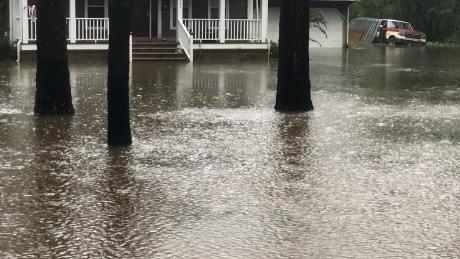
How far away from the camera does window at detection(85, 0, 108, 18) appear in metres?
32.5

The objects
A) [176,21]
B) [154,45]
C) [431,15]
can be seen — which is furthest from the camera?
[431,15]

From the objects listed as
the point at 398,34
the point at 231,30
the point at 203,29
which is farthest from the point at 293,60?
the point at 398,34

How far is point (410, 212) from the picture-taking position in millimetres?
7762

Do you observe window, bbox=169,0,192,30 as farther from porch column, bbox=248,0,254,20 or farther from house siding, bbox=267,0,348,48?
house siding, bbox=267,0,348,48

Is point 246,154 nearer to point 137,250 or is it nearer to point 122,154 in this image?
point 122,154

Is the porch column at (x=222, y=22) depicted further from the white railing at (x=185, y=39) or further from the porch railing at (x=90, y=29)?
the porch railing at (x=90, y=29)

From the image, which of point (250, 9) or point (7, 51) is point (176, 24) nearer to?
point (250, 9)

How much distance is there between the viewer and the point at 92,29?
3044cm

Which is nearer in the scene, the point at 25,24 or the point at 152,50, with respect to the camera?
the point at 25,24

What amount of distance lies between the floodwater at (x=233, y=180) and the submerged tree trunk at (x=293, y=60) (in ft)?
1.63

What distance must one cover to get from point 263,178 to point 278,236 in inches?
91.8

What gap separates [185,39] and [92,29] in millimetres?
3764

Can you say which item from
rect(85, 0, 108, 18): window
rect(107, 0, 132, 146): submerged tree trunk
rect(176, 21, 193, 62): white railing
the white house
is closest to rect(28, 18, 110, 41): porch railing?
the white house

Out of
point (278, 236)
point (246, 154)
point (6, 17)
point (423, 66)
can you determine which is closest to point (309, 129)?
point (246, 154)
